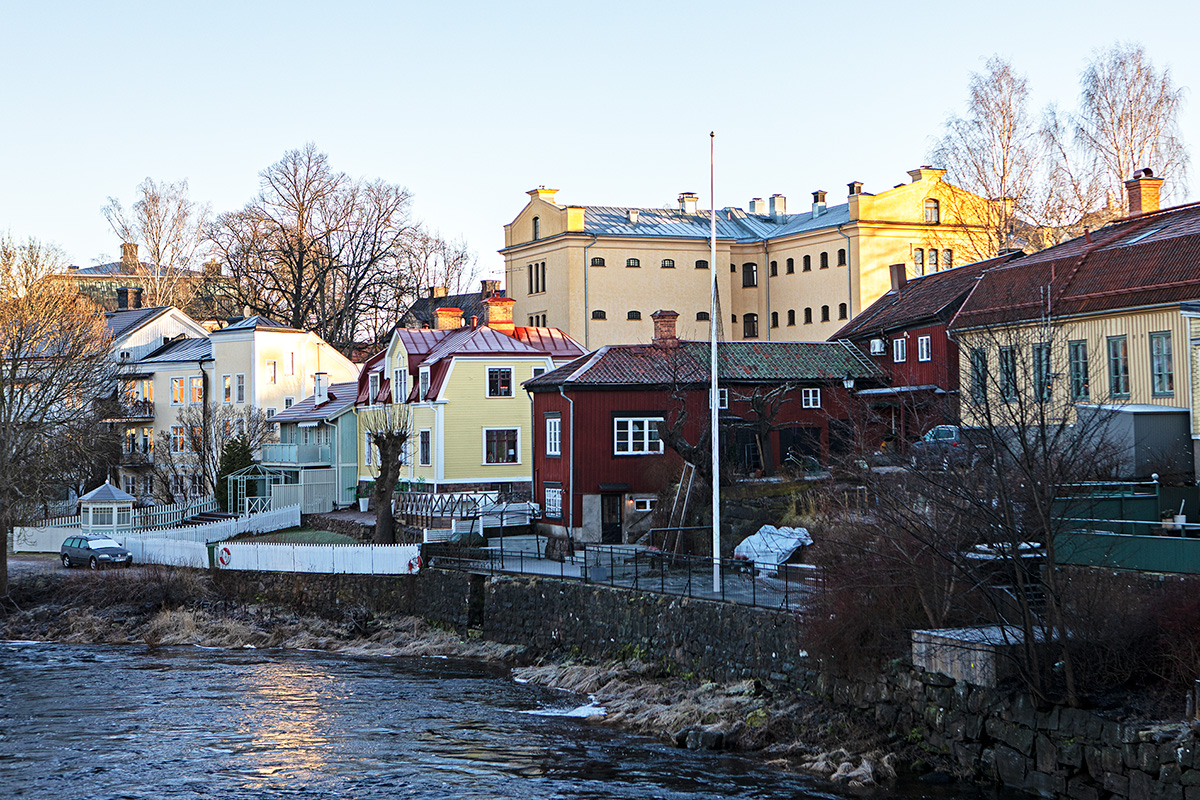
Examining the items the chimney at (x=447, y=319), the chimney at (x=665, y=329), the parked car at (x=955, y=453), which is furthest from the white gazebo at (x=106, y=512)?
the parked car at (x=955, y=453)

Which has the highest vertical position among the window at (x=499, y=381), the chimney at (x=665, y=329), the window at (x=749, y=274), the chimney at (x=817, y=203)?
the chimney at (x=817, y=203)

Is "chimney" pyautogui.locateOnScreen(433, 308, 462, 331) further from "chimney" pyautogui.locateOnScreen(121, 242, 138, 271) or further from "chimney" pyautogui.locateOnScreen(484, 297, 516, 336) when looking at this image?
"chimney" pyautogui.locateOnScreen(121, 242, 138, 271)

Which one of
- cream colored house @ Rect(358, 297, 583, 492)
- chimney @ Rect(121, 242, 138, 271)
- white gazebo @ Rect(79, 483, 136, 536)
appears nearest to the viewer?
cream colored house @ Rect(358, 297, 583, 492)

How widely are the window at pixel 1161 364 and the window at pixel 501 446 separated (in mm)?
23699

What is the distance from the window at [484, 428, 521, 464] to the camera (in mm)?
44188

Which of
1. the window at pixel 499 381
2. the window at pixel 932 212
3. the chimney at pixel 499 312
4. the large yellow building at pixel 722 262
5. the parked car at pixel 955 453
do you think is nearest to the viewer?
the parked car at pixel 955 453

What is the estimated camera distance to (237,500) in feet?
160

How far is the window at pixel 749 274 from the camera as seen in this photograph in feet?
214

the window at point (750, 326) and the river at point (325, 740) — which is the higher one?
the window at point (750, 326)

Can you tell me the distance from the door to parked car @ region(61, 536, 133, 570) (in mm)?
17335

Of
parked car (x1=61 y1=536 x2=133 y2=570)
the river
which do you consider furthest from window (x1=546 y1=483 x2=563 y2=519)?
parked car (x1=61 y1=536 x2=133 y2=570)

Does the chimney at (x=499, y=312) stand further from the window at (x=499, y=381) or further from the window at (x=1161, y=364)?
the window at (x=1161, y=364)

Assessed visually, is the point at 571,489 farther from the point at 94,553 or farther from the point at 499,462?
the point at 94,553

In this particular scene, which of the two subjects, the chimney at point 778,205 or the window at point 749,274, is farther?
the chimney at point 778,205
